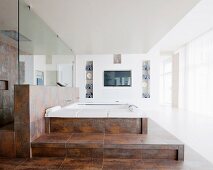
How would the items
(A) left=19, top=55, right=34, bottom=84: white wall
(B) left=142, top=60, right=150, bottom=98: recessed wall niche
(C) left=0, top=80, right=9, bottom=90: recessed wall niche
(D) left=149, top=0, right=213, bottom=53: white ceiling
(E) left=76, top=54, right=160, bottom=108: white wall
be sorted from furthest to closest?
(B) left=142, top=60, right=150, bottom=98: recessed wall niche, (E) left=76, top=54, right=160, bottom=108: white wall, (D) left=149, top=0, right=213, bottom=53: white ceiling, (C) left=0, top=80, right=9, bottom=90: recessed wall niche, (A) left=19, top=55, right=34, bottom=84: white wall

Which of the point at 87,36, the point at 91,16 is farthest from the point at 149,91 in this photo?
the point at 91,16

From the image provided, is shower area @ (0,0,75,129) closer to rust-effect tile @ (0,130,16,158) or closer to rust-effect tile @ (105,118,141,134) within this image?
rust-effect tile @ (0,130,16,158)

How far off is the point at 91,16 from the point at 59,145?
241 centimetres

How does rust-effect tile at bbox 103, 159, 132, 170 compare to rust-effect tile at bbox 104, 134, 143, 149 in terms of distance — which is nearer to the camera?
rust-effect tile at bbox 103, 159, 132, 170

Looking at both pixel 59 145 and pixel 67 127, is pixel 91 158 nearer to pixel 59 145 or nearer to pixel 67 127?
pixel 59 145

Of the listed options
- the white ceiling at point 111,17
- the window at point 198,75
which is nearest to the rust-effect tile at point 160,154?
the white ceiling at point 111,17

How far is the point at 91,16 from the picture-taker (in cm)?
330

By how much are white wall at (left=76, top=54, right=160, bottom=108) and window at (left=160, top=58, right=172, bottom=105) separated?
3.36 metres

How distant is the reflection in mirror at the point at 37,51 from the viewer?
268 centimetres

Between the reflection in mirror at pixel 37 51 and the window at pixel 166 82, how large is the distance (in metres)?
7.54

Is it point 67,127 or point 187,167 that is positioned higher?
point 67,127

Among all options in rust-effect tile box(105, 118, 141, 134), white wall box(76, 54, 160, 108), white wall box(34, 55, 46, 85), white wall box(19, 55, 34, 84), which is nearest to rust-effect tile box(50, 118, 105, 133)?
rust-effect tile box(105, 118, 141, 134)

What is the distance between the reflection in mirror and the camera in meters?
2.68

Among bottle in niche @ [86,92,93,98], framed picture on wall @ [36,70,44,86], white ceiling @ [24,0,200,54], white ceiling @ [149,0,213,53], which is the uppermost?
white ceiling @ [149,0,213,53]
